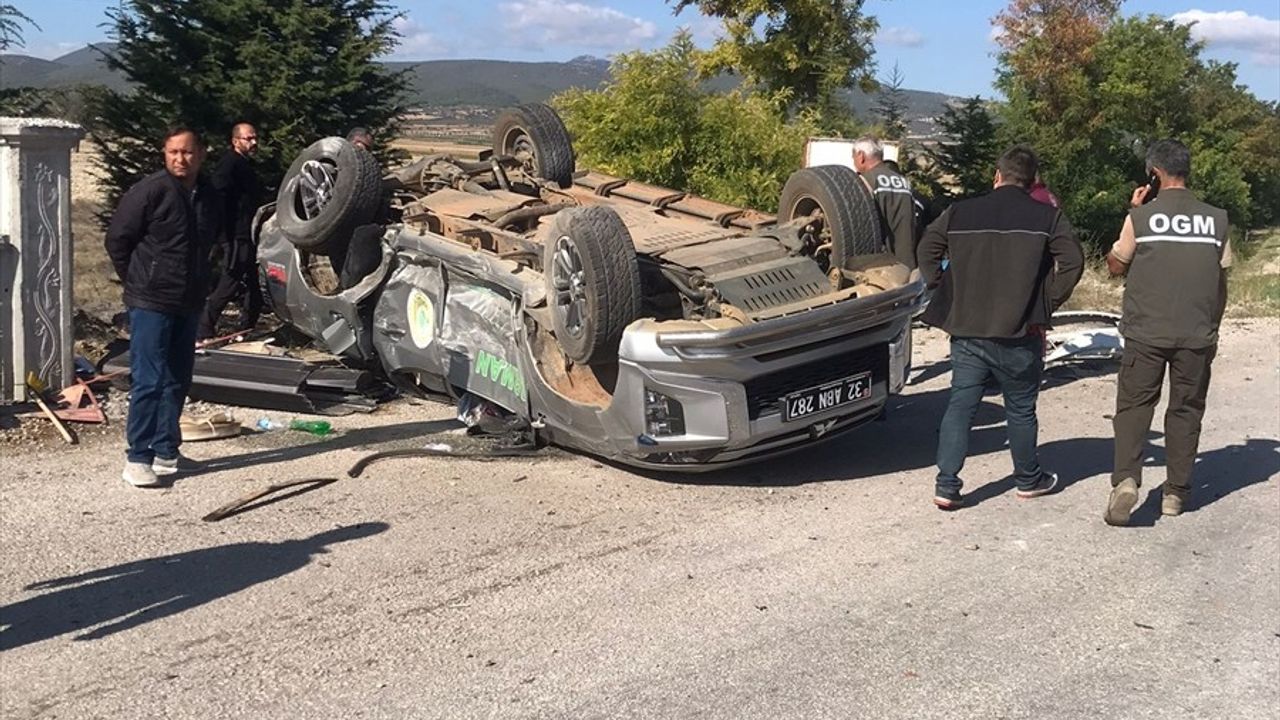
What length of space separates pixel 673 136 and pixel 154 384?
8.81 metres

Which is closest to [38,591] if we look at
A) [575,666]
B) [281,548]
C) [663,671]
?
[281,548]

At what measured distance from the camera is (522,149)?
923 cm

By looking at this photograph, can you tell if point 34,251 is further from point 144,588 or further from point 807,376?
point 807,376

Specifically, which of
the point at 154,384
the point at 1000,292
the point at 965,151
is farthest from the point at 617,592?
the point at 965,151

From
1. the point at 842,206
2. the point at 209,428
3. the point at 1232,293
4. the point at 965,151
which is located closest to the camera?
the point at 209,428

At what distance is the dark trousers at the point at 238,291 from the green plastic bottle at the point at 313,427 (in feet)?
6.96

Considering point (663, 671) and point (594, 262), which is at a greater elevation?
point (594, 262)

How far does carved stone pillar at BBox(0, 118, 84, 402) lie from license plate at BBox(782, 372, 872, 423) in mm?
4468

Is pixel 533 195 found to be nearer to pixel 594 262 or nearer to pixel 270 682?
pixel 594 262

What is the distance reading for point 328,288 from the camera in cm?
820

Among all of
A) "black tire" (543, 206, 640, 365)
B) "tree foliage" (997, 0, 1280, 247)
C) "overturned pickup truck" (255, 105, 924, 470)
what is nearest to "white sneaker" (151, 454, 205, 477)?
"overturned pickup truck" (255, 105, 924, 470)

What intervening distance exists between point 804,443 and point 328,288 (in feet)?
11.7

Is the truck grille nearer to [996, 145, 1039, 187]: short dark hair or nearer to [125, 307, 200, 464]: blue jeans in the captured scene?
[996, 145, 1039, 187]: short dark hair

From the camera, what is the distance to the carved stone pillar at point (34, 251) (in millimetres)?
7180
